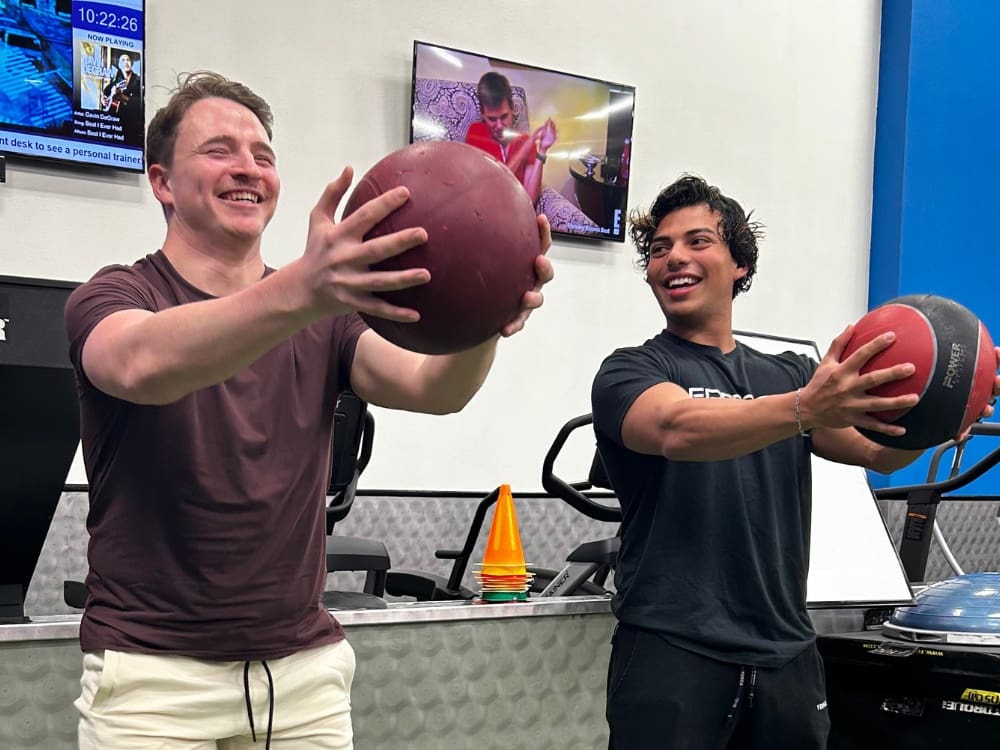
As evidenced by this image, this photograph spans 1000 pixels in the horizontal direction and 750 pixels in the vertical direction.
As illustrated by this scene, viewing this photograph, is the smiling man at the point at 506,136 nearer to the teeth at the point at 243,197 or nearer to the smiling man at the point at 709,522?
the smiling man at the point at 709,522

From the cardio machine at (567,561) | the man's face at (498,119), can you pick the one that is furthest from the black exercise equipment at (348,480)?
the man's face at (498,119)

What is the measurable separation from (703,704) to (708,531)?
31 cm

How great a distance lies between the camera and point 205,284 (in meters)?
1.53

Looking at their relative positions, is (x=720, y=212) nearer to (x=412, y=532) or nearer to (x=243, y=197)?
(x=243, y=197)

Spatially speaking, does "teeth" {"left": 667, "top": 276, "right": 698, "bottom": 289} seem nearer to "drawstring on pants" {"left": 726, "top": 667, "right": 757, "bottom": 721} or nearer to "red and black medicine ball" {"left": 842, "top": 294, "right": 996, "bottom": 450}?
"red and black medicine ball" {"left": 842, "top": 294, "right": 996, "bottom": 450}

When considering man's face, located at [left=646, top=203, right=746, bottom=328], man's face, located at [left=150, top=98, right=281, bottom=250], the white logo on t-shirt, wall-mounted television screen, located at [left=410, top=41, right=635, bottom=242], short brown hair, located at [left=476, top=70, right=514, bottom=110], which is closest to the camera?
man's face, located at [left=150, top=98, right=281, bottom=250]

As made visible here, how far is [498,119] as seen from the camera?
4.33 meters

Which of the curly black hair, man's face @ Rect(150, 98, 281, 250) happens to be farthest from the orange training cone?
man's face @ Rect(150, 98, 281, 250)

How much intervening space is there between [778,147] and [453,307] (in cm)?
425

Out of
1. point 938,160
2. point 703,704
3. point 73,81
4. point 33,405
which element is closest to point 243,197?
point 33,405

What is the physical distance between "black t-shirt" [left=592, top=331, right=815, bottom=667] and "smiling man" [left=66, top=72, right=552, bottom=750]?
0.66 m

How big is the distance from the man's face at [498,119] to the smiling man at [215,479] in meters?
2.81

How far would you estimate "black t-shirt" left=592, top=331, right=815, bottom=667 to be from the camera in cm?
199

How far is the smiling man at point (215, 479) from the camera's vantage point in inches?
54.7
